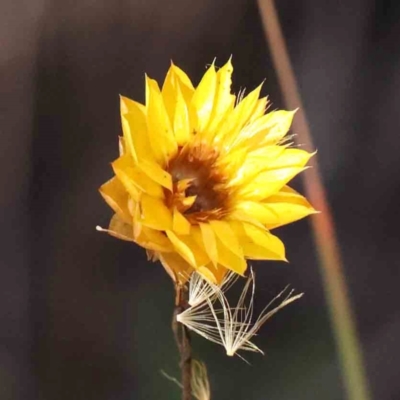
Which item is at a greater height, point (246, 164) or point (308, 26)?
point (308, 26)

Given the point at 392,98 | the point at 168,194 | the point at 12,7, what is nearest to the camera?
the point at 168,194

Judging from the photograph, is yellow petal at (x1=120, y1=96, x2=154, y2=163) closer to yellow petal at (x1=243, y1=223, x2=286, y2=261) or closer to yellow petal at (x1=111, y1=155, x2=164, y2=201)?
yellow petal at (x1=111, y1=155, x2=164, y2=201)

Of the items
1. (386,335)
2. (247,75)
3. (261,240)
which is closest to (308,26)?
(247,75)

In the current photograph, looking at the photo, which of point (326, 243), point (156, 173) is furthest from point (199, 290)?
point (326, 243)

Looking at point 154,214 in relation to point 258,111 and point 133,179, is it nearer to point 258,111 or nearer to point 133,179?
point 133,179

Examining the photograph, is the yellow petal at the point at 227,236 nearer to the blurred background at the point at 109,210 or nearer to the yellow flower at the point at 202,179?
the yellow flower at the point at 202,179

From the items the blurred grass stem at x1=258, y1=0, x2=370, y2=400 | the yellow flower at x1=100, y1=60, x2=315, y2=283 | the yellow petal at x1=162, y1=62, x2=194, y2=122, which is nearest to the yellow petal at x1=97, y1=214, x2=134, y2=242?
the yellow flower at x1=100, y1=60, x2=315, y2=283

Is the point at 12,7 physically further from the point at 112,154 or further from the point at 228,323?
the point at 228,323
